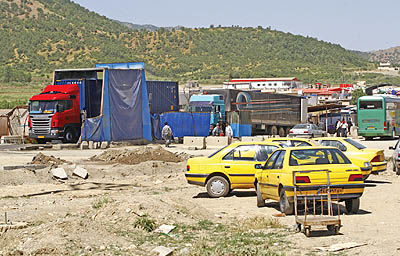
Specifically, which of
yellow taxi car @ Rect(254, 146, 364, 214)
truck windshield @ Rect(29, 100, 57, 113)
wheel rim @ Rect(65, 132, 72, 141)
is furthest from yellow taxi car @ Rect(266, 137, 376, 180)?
wheel rim @ Rect(65, 132, 72, 141)

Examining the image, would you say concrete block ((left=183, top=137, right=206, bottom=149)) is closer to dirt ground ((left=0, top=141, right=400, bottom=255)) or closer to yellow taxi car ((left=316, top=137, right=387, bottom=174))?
dirt ground ((left=0, top=141, right=400, bottom=255))

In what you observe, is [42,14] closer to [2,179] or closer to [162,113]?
[162,113]

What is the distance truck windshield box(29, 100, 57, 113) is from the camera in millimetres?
38344

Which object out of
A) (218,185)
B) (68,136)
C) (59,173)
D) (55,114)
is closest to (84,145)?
(68,136)

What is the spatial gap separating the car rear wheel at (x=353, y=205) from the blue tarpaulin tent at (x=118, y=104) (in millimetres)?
25891

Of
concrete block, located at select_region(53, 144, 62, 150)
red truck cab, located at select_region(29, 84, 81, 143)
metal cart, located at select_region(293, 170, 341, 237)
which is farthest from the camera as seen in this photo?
red truck cab, located at select_region(29, 84, 81, 143)

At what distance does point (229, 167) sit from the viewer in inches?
670

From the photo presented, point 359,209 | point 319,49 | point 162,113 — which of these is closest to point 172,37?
point 319,49

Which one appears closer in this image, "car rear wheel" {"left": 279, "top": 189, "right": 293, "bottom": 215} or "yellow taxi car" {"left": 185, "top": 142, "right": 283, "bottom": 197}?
"car rear wheel" {"left": 279, "top": 189, "right": 293, "bottom": 215}

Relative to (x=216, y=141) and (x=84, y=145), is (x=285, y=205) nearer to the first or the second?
(x=84, y=145)

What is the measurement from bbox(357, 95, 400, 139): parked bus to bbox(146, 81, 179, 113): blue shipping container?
13.8 m

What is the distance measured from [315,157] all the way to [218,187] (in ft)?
13.8

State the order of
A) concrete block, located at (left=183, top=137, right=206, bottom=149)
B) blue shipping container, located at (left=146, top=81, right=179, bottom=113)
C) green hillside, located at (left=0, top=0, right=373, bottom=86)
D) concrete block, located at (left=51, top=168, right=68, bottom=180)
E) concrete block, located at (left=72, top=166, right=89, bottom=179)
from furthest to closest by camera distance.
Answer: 1. green hillside, located at (left=0, top=0, right=373, bottom=86)
2. blue shipping container, located at (left=146, top=81, right=179, bottom=113)
3. concrete block, located at (left=183, top=137, right=206, bottom=149)
4. concrete block, located at (left=72, top=166, right=89, bottom=179)
5. concrete block, located at (left=51, top=168, right=68, bottom=180)

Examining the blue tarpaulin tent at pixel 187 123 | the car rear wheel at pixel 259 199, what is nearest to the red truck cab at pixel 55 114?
the blue tarpaulin tent at pixel 187 123
